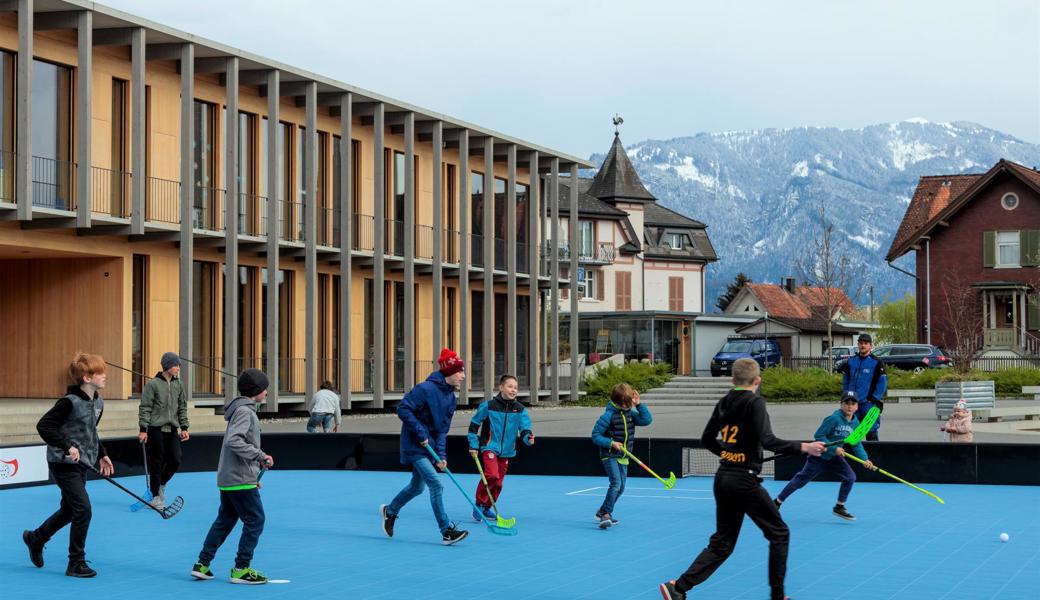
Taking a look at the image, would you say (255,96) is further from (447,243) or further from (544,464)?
(544,464)

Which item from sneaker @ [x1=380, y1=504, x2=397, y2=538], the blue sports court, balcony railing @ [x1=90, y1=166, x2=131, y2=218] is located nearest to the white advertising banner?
the blue sports court

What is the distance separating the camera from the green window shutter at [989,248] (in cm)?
6100

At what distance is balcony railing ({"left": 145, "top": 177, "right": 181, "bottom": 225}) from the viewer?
30.4m

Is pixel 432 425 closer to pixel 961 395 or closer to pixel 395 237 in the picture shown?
pixel 961 395

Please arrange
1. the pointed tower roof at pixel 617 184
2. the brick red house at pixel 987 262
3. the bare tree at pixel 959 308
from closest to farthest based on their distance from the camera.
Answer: the bare tree at pixel 959 308, the brick red house at pixel 987 262, the pointed tower roof at pixel 617 184

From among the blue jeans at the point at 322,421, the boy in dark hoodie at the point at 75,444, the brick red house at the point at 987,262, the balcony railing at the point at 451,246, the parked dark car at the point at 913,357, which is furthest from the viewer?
the brick red house at the point at 987,262

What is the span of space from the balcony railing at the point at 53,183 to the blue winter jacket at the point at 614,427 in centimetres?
1694

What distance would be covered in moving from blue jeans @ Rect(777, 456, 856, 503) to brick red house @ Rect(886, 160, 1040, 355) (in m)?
45.5

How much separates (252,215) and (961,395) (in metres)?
17.1

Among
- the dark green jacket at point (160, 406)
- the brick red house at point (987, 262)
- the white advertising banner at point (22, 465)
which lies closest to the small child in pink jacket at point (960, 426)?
the dark green jacket at point (160, 406)

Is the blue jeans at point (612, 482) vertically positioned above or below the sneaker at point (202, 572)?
above

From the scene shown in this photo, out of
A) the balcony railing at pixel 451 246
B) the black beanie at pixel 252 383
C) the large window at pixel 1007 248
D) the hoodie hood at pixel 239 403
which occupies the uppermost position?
the large window at pixel 1007 248

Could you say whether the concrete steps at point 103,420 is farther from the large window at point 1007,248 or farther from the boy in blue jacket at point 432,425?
the large window at point 1007,248

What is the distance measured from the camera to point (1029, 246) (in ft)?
197
